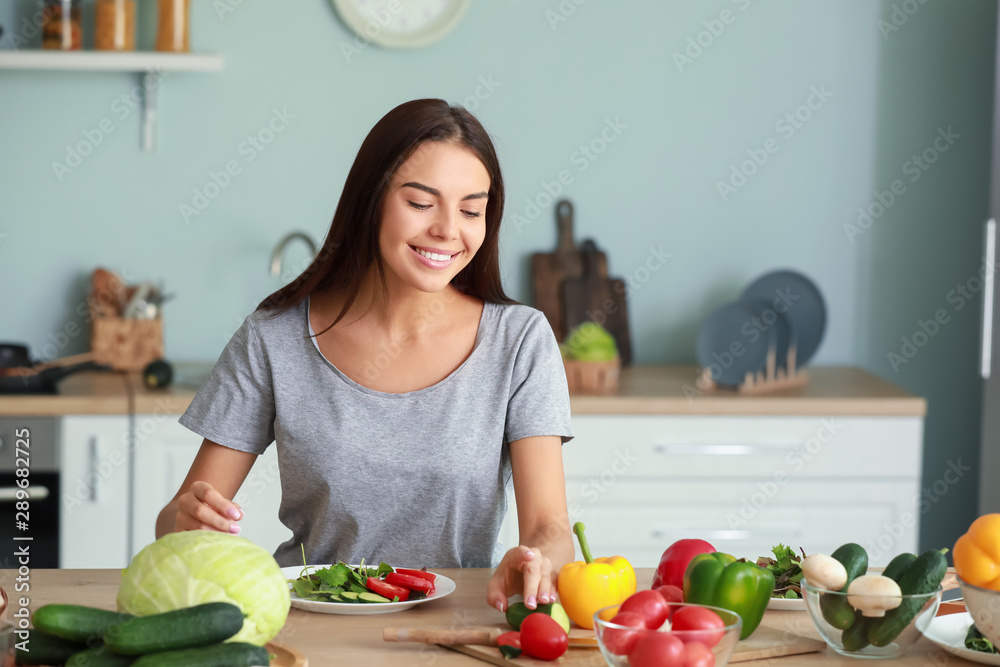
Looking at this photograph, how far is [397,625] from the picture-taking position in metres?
1.12

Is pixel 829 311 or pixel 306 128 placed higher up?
pixel 306 128

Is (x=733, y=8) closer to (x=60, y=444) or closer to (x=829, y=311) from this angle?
(x=829, y=311)

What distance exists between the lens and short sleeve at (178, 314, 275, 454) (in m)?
1.54

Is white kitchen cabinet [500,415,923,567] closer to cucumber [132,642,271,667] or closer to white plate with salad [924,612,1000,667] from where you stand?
white plate with salad [924,612,1000,667]

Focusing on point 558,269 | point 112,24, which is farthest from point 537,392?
point 112,24

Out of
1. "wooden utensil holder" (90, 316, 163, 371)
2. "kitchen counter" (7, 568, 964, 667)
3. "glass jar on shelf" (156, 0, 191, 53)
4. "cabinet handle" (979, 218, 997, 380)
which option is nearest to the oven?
"wooden utensil holder" (90, 316, 163, 371)

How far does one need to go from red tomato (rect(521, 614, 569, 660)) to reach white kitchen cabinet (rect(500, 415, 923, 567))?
1.54 meters

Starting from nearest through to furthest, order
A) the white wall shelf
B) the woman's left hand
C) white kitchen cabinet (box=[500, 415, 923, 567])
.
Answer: the woman's left hand < white kitchen cabinet (box=[500, 415, 923, 567]) < the white wall shelf

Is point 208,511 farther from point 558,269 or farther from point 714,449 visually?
point 558,269

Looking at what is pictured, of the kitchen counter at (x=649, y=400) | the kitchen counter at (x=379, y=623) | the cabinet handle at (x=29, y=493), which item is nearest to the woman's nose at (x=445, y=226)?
the kitchen counter at (x=379, y=623)

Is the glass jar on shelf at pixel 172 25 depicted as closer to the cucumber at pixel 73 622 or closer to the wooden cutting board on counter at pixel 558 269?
the wooden cutting board on counter at pixel 558 269

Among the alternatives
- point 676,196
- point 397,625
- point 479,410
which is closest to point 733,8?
point 676,196

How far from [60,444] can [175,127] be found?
97 cm

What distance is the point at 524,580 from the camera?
1.10m
